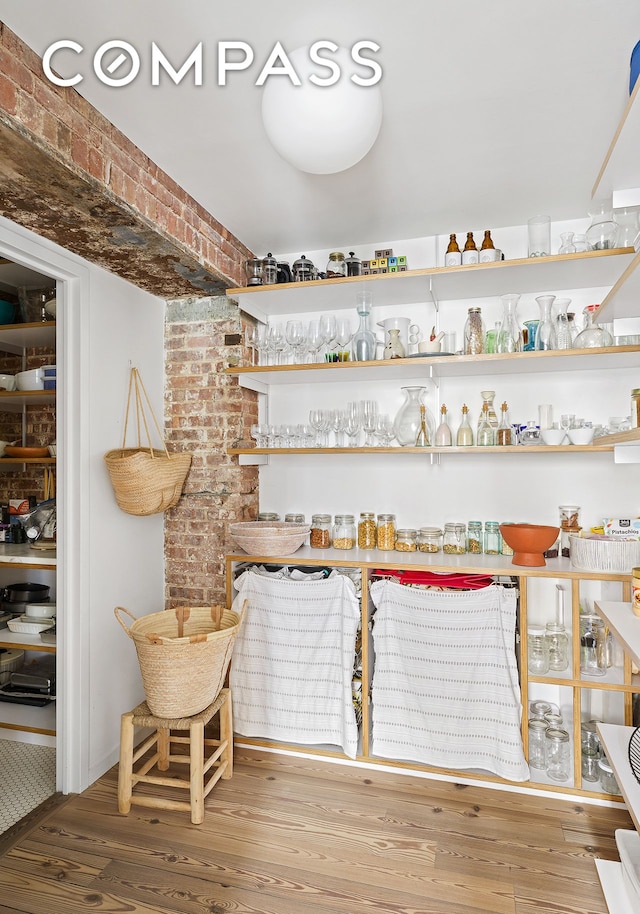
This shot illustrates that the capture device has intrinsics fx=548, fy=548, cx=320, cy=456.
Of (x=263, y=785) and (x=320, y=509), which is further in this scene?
(x=320, y=509)

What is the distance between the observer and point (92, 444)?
231cm

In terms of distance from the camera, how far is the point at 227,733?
2.33m

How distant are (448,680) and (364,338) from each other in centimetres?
158

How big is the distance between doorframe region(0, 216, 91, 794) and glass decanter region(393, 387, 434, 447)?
1.40 meters

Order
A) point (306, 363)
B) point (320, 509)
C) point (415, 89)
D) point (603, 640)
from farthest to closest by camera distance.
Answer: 1. point (320, 509)
2. point (306, 363)
3. point (603, 640)
4. point (415, 89)

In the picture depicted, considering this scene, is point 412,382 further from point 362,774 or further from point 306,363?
point 362,774

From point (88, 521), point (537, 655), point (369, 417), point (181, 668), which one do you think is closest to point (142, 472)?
point (88, 521)

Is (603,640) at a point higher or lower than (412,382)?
lower

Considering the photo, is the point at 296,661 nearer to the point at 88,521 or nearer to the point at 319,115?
the point at 88,521

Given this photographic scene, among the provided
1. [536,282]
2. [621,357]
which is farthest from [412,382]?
[621,357]

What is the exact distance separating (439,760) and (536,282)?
212 cm

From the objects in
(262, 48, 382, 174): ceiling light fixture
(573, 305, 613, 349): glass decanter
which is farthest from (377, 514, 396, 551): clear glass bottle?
(262, 48, 382, 174): ceiling light fixture

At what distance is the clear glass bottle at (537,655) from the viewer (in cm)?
227

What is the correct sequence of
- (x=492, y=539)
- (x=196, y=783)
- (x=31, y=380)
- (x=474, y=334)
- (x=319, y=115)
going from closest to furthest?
1. (x=319, y=115)
2. (x=196, y=783)
3. (x=474, y=334)
4. (x=492, y=539)
5. (x=31, y=380)
